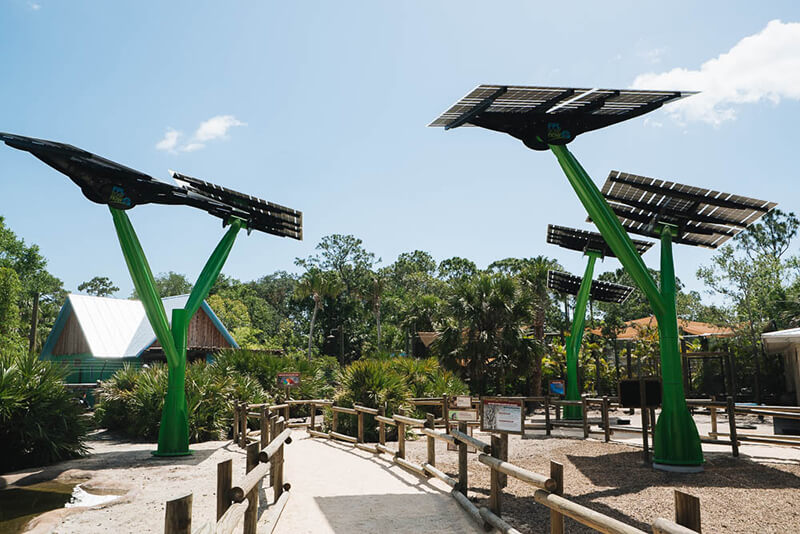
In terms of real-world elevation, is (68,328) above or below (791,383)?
above

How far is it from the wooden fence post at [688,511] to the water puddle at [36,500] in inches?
309

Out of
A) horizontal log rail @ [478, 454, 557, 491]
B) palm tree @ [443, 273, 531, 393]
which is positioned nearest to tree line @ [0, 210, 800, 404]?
palm tree @ [443, 273, 531, 393]

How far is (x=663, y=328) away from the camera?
1052 cm

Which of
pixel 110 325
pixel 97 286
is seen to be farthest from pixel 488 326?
pixel 97 286

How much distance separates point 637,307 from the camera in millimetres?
65375

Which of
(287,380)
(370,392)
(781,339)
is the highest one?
(781,339)

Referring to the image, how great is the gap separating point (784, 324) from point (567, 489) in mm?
24442

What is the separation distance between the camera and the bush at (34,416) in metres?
11.6

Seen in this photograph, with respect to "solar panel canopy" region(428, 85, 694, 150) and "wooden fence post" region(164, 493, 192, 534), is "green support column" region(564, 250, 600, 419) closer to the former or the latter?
"solar panel canopy" region(428, 85, 694, 150)

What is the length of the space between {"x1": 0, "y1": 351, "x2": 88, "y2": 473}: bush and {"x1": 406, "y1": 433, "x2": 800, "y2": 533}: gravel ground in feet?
25.0

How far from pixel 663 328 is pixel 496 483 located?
19.2 feet

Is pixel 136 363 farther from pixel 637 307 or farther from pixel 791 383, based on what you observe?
pixel 637 307

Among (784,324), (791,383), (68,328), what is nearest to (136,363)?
(68,328)

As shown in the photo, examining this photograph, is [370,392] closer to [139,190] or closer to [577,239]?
[139,190]
